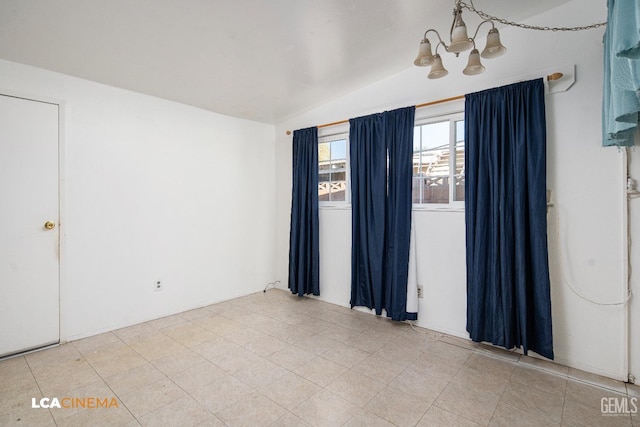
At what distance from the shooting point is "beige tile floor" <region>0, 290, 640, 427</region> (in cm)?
172

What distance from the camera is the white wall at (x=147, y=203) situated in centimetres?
272

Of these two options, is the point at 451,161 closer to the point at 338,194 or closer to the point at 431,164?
the point at 431,164

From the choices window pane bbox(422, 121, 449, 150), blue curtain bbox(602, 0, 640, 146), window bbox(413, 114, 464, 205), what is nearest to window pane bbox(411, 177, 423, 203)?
window bbox(413, 114, 464, 205)

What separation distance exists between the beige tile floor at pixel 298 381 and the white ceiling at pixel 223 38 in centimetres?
242

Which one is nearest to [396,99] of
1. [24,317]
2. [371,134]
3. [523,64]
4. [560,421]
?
[371,134]

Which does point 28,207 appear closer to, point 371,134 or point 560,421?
point 371,134

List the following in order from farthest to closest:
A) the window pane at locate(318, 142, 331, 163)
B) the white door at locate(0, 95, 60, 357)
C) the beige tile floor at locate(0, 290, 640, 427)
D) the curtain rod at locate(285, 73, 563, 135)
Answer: the window pane at locate(318, 142, 331, 163), the white door at locate(0, 95, 60, 357), the curtain rod at locate(285, 73, 563, 135), the beige tile floor at locate(0, 290, 640, 427)

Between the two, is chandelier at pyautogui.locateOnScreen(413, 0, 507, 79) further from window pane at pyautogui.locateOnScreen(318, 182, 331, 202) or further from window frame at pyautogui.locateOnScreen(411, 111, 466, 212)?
window pane at pyautogui.locateOnScreen(318, 182, 331, 202)

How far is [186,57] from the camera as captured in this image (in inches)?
97.1

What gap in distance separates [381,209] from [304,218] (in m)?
1.16

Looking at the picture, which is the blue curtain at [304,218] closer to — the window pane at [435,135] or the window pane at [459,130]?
the window pane at [435,135]

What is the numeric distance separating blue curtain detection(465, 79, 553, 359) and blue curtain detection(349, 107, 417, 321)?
58 centimetres

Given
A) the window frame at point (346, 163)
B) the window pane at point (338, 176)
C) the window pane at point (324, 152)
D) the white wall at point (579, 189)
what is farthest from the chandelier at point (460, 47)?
the window pane at point (324, 152)

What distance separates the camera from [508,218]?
7.56ft
